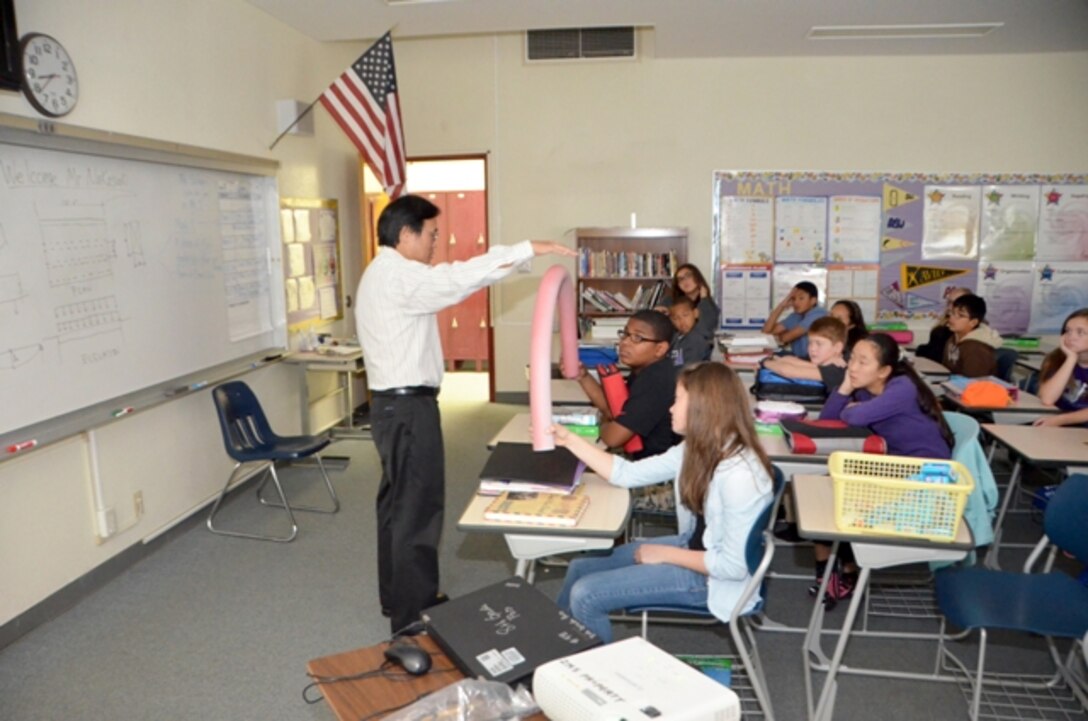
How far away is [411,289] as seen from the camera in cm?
325

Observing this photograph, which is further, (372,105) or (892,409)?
(372,105)

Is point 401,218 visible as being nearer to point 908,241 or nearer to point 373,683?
point 373,683

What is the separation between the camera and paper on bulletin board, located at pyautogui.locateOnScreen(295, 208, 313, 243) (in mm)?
6070

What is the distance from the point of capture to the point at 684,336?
5730 millimetres

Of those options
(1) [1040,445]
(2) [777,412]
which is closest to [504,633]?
(2) [777,412]

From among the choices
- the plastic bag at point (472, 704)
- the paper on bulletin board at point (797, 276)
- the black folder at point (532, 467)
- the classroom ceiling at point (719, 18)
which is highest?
the classroom ceiling at point (719, 18)

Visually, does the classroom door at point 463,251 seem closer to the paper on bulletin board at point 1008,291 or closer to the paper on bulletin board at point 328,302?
the paper on bulletin board at point 328,302

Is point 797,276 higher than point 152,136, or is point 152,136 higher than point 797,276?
point 152,136

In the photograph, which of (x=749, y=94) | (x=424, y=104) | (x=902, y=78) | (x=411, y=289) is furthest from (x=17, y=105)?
(x=902, y=78)

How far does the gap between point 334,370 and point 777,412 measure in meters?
3.56

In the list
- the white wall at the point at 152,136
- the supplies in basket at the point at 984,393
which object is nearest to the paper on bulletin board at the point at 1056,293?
the supplies in basket at the point at 984,393

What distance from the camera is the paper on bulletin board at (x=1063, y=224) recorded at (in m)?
7.23

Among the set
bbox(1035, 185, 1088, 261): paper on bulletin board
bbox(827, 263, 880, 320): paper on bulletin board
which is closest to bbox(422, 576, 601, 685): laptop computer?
bbox(827, 263, 880, 320): paper on bulletin board

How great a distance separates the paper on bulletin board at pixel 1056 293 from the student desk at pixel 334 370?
606 centimetres
